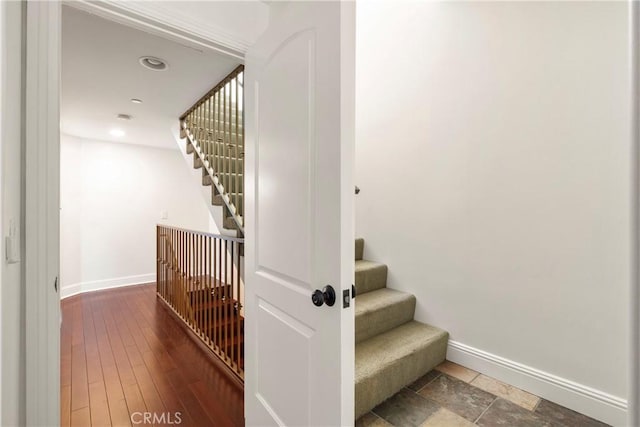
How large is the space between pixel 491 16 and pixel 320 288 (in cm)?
204

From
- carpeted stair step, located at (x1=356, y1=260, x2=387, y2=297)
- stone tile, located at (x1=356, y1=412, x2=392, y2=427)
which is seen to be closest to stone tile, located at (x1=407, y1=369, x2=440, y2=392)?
stone tile, located at (x1=356, y1=412, x2=392, y2=427)

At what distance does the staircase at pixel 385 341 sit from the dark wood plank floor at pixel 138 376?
781 mm

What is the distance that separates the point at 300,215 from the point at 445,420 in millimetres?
1332

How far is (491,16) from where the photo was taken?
1808 mm

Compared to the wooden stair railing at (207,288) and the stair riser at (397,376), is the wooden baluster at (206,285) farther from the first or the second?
the stair riser at (397,376)

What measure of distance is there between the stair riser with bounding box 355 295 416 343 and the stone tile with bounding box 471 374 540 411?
564 mm

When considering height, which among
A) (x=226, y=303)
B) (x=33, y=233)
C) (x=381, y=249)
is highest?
(x=33, y=233)

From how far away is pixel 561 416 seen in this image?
1.48 meters

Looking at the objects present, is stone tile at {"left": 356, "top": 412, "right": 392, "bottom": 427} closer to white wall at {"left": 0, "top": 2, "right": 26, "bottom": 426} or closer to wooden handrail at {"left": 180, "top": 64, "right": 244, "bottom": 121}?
white wall at {"left": 0, "top": 2, "right": 26, "bottom": 426}

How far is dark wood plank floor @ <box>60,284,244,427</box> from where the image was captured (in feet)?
5.48

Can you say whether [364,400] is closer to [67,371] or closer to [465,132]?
[465,132]

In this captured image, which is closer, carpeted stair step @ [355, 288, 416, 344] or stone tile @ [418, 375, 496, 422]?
stone tile @ [418, 375, 496, 422]

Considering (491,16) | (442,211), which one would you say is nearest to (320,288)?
(442,211)

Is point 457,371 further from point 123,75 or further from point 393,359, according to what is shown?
point 123,75
